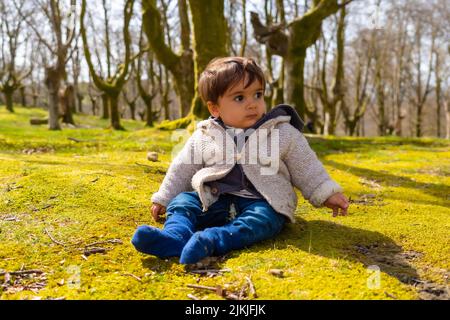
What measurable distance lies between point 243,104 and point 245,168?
1.45 feet

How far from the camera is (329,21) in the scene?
23.9 m

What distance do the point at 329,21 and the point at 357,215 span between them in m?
22.7

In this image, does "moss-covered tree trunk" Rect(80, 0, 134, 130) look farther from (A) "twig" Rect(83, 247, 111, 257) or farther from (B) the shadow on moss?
(B) the shadow on moss

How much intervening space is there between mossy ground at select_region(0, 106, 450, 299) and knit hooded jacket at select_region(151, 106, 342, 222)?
0.26 metres

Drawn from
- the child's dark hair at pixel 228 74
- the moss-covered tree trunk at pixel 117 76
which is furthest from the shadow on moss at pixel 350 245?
the moss-covered tree trunk at pixel 117 76

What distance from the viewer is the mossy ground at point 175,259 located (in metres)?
1.94

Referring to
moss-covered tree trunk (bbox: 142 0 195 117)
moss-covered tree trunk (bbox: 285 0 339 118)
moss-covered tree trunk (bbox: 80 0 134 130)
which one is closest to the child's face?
moss-covered tree trunk (bbox: 285 0 339 118)

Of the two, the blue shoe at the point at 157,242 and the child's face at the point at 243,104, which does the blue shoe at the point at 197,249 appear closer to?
the blue shoe at the point at 157,242

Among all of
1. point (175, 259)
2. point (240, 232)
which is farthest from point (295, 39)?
point (175, 259)

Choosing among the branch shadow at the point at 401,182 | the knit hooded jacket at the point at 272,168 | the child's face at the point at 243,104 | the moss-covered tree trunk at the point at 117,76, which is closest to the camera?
the knit hooded jacket at the point at 272,168

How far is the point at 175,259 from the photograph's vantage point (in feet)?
7.63

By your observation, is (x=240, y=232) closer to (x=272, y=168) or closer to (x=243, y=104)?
(x=272, y=168)
